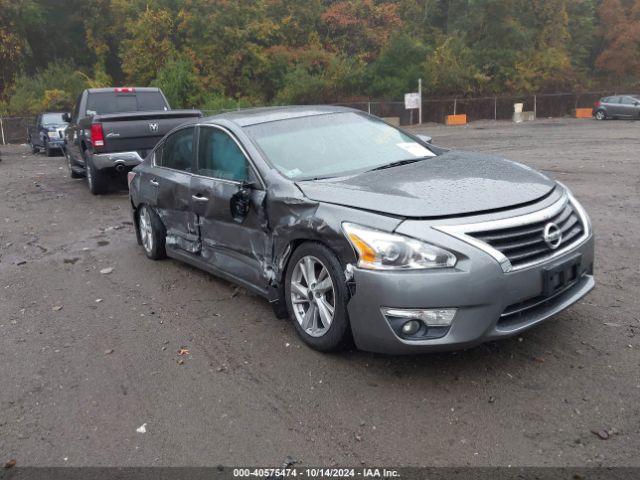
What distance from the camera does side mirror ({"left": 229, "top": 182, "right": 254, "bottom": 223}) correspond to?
472 cm

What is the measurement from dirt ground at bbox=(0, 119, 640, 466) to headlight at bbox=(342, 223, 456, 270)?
2.50 feet

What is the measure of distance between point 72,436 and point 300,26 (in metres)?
42.4

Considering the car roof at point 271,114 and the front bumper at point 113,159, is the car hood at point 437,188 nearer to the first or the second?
the car roof at point 271,114

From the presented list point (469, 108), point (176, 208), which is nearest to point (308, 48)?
point (469, 108)

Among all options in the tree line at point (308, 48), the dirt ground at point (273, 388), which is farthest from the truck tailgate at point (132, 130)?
the tree line at point (308, 48)

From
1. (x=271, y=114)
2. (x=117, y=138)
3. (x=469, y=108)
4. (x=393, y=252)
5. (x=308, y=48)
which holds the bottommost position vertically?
(x=469, y=108)

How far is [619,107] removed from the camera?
3416cm

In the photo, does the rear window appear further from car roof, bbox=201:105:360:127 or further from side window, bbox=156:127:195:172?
car roof, bbox=201:105:360:127

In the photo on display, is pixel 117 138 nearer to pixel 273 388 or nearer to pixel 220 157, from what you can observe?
pixel 220 157

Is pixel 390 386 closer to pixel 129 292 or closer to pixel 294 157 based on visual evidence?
pixel 294 157

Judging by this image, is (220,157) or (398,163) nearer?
(398,163)

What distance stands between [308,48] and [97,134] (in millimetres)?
33132

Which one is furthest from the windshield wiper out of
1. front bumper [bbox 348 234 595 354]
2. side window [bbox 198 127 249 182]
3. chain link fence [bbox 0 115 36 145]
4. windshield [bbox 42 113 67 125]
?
chain link fence [bbox 0 115 36 145]

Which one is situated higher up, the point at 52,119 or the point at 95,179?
the point at 52,119
